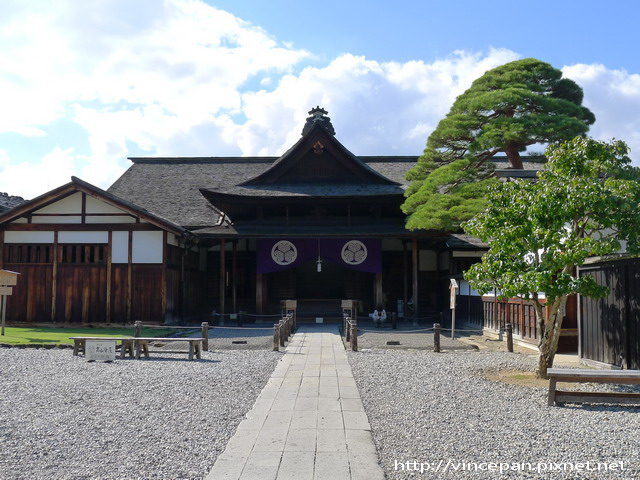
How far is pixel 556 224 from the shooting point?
27.9 feet

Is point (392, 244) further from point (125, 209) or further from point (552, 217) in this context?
point (552, 217)

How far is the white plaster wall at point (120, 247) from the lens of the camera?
60.9ft

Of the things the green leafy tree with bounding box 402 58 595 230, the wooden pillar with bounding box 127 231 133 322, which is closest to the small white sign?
the wooden pillar with bounding box 127 231 133 322

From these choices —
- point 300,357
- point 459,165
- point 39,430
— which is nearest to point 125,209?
point 300,357

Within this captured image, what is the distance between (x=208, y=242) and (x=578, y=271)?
16075 mm

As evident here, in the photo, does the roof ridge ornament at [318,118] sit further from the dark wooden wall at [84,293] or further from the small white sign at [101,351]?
the small white sign at [101,351]

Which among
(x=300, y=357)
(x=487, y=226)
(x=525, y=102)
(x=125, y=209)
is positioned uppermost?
(x=525, y=102)

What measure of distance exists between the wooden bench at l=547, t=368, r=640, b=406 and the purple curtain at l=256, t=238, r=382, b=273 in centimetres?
1374

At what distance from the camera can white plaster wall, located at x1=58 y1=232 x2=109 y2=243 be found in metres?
18.6

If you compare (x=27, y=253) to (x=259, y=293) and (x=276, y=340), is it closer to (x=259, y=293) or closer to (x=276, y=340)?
(x=259, y=293)

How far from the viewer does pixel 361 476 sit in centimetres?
459

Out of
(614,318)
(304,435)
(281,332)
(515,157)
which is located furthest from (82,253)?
(614,318)

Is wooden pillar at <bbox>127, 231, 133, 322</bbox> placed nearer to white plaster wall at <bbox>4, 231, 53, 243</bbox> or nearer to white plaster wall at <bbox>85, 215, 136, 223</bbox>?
white plaster wall at <bbox>85, 215, 136, 223</bbox>

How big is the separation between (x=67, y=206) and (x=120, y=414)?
14077 mm
